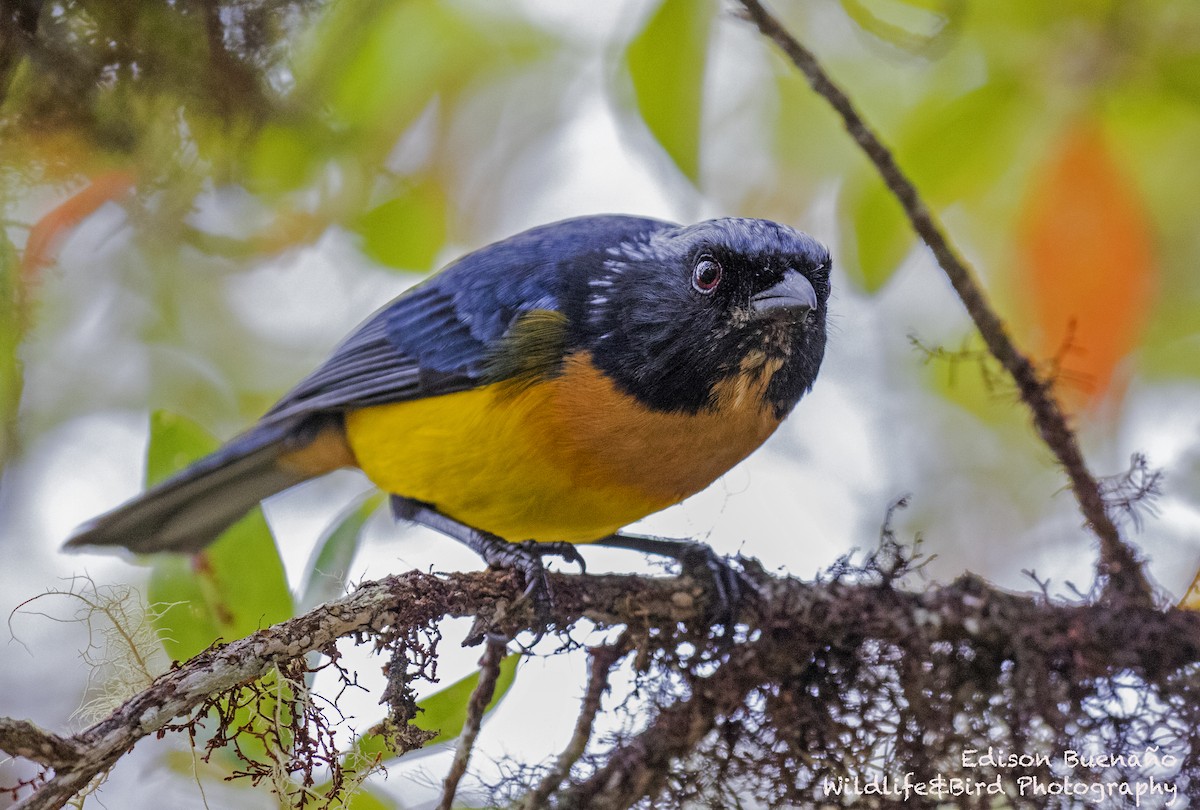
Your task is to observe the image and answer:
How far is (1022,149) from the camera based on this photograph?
354 centimetres

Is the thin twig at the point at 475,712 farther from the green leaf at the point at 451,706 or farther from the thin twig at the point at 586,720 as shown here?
the thin twig at the point at 586,720

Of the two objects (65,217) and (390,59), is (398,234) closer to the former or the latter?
(390,59)

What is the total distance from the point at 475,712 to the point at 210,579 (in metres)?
1.03

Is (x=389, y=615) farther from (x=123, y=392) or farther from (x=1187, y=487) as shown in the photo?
(x=123, y=392)

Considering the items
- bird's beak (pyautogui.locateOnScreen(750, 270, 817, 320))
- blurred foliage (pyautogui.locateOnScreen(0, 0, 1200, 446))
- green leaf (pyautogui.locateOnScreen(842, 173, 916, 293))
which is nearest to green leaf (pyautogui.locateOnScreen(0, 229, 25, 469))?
blurred foliage (pyautogui.locateOnScreen(0, 0, 1200, 446))

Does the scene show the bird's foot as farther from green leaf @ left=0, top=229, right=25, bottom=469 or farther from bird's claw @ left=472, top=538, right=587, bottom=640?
green leaf @ left=0, top=229, right=25, bottom=469

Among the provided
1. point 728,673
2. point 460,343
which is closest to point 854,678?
point 728,673

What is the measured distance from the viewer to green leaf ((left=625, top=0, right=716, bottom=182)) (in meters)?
3.02

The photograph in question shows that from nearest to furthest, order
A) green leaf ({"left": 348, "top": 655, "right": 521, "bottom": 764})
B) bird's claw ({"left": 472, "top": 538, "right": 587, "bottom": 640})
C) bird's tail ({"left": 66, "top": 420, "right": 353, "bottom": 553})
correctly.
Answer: green leaf ({"left": 348, "top": 655, "right": 521, "bottom": 764})
bird's claw ({"left": 472, "top": 538, "right": 587, "bottom": 640})
bird's tail ({"left": 66, "top": 420, "right": 353, "bottom": 553})

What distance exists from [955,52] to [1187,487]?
5.01ft

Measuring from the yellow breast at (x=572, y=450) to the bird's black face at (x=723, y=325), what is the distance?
0.15ft

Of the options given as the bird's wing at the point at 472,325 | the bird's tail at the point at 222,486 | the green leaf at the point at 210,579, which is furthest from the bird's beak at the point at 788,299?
the bird's tail at the point at 222,486

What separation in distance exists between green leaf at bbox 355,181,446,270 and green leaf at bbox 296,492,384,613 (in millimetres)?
964

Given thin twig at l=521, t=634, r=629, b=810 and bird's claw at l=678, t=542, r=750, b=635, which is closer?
thin twig at l=521, t=634, r=629, b=810
